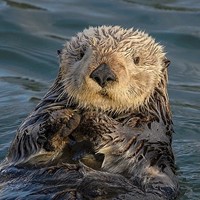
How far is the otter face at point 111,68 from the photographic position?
5.69 meters

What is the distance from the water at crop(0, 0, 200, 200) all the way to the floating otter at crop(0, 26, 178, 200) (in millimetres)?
921

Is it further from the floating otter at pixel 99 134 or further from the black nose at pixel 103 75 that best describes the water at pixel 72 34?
the black nose at pixel 103 75

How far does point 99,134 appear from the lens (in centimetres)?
576

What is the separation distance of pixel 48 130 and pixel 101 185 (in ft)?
2.06

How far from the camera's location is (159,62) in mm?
6355

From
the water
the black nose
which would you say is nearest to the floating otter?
the black nose

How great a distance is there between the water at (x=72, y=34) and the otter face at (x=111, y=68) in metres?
0.96

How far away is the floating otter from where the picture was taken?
18.0 ft

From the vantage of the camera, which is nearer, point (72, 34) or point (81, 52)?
point (81, 52)

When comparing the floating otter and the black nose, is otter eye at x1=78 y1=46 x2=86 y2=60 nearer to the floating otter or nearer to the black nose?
the floating otter

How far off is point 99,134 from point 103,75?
1.44 feet

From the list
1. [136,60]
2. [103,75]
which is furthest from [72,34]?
[103,75]

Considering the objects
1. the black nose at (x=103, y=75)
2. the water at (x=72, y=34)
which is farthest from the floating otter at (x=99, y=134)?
the water at (x=72, y=34)

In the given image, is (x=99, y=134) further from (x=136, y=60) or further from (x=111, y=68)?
(x=136, y=60)
